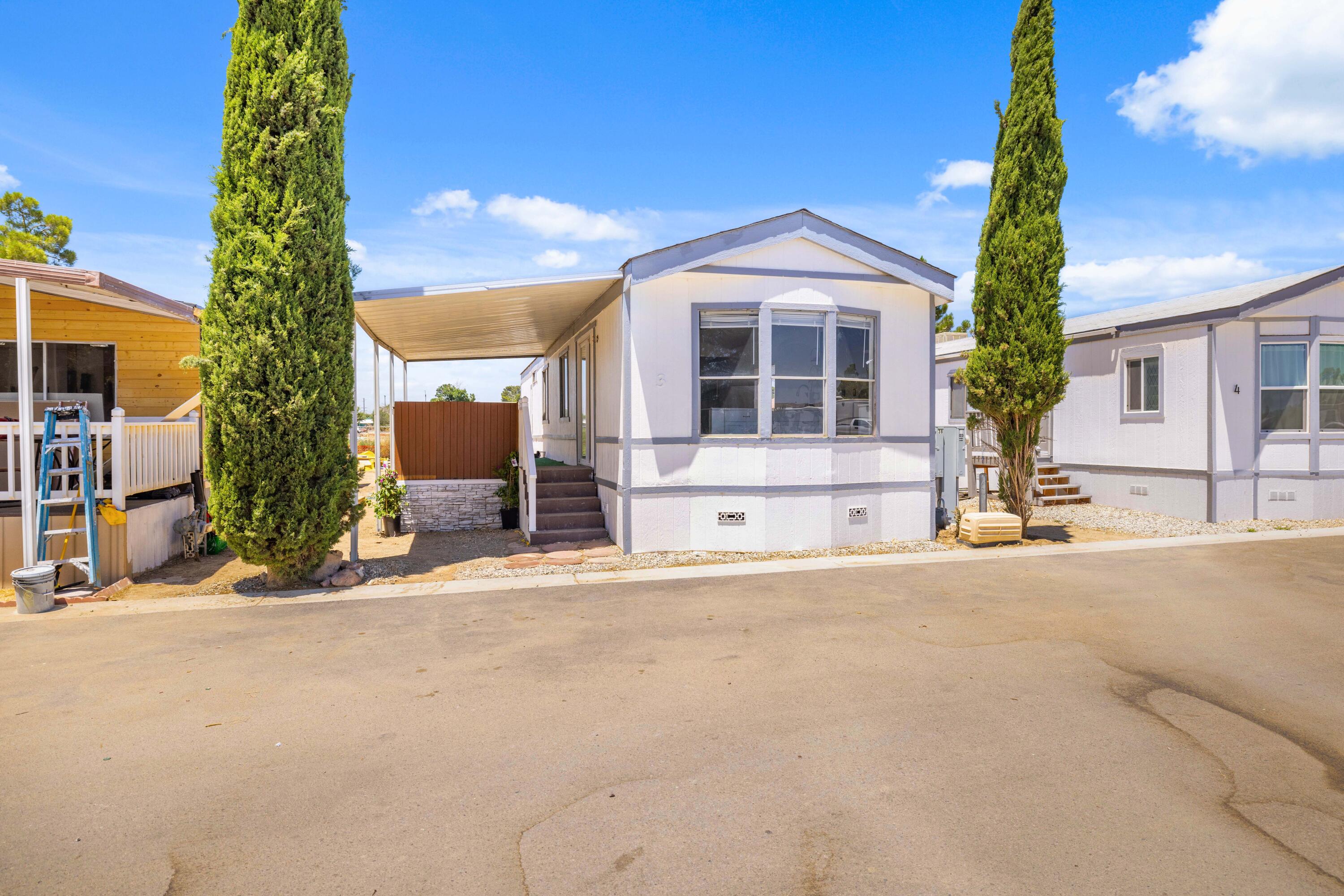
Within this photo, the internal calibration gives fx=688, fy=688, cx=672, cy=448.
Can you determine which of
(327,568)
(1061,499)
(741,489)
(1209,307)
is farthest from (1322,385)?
(327,568)

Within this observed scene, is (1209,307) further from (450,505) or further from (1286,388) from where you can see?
(450,505)

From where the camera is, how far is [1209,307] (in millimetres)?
11305

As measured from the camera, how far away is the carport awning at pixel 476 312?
8188mm

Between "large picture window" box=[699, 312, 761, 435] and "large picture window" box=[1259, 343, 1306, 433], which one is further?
"large picture window" box=[1259, 343, 1306, 433]

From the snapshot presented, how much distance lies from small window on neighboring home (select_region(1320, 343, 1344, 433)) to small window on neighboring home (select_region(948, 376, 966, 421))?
610 centimetres

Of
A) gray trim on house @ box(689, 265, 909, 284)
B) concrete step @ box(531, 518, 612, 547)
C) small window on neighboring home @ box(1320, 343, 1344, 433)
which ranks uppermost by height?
gray trim on house @ box(689, 265, 909, 284)

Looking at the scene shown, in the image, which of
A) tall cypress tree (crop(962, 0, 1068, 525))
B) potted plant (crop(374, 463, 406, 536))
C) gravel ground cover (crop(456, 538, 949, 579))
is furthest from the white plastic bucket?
tall cypress tree (crop(962, 0, 1068, 525))

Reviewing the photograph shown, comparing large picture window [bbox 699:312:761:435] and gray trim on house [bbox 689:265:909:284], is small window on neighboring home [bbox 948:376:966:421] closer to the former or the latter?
gray trim on house [bbox 689:265:909:284]

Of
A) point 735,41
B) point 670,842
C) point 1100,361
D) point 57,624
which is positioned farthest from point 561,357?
point 670,842

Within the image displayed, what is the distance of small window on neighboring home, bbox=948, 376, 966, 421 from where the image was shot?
16.1 metres

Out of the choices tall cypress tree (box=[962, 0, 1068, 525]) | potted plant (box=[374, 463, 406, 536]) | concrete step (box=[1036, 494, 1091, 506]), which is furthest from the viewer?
concrete step (box=[1036, 494, 1091, 506])

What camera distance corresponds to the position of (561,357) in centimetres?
1337

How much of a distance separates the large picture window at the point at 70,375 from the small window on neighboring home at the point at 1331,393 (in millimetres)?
19294

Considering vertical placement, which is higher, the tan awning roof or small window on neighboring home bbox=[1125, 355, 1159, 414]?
the tan awning roof
